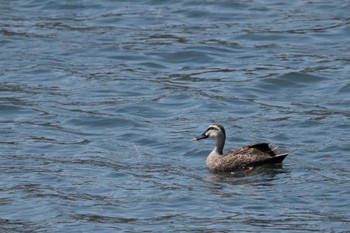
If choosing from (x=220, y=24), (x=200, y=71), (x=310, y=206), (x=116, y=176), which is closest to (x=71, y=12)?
(x=220, y=24)

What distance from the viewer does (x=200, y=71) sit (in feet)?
80.7

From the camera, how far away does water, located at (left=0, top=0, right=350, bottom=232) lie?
15.6 m

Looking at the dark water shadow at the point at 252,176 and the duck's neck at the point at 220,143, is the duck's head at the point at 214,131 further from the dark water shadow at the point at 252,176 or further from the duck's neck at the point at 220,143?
the dark water shadow at the point at 252,176

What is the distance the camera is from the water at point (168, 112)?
1559cm

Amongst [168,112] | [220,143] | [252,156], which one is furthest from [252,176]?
[168,112]

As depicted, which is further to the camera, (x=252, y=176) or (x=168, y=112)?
(x=168, y=112)

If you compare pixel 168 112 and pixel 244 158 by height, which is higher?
pixel 244 158

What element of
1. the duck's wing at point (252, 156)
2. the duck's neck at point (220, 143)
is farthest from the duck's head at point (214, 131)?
the duck's wing at point (252, 156)

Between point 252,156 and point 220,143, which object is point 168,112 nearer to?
point 220,143

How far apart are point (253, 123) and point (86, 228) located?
641cm

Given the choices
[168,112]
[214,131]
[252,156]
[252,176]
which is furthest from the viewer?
[168,112]

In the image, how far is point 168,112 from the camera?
855 inches

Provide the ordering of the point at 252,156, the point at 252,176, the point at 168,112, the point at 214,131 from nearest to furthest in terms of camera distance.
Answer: the point at 252,176 → the point at 252,156 → the point at 214,131 → the point at 168,112

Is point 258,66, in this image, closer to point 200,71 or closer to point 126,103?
point 200,71
